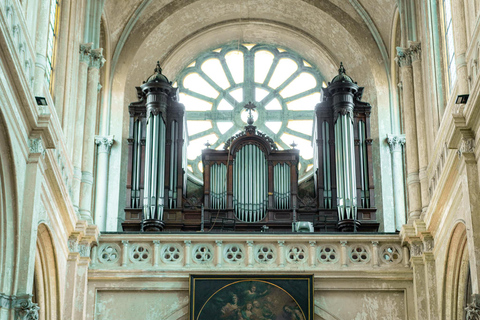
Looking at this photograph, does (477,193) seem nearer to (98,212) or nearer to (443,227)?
(443,227)

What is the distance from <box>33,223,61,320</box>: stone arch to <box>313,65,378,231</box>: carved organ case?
5.97 meters

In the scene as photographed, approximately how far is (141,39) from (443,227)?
30.5 ft

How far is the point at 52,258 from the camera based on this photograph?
15.7 meters

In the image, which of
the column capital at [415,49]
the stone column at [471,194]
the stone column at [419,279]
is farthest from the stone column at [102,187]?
the stone column at [471,194]

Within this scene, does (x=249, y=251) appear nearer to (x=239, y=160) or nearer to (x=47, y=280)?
(x=239, y=160)

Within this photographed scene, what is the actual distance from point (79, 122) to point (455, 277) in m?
7.03

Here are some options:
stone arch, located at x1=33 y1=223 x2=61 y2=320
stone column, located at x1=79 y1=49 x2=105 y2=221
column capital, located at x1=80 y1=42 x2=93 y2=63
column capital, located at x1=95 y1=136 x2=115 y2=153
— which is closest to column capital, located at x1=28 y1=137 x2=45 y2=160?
stone arch, located at x1=33 y1=223 x2=61 y2=320

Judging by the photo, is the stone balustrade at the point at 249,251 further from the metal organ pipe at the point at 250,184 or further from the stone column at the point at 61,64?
the stone column at the point at 61,64

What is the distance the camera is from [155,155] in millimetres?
20141

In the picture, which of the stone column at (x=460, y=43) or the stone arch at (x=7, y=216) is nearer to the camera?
the stone arch at (x=7, y=216)

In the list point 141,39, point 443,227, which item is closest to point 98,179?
point 141,39

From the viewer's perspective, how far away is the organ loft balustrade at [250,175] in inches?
773

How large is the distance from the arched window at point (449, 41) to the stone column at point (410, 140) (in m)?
1.86

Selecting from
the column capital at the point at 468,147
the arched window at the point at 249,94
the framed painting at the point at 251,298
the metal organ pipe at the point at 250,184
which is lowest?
the framed painting at the point at 251,298
